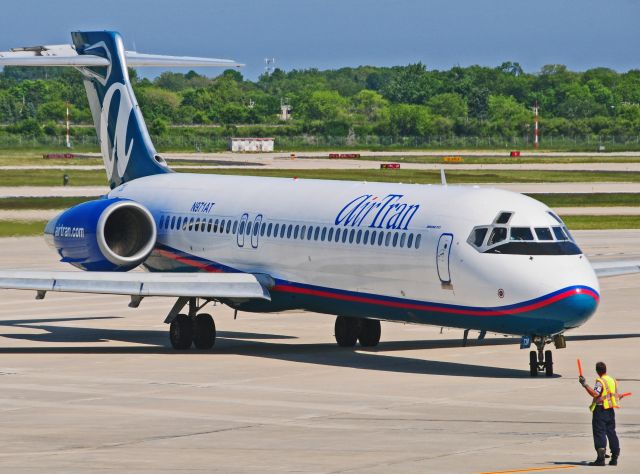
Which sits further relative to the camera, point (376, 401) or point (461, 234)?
point (461, 234)

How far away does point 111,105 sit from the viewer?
37281 millimetres

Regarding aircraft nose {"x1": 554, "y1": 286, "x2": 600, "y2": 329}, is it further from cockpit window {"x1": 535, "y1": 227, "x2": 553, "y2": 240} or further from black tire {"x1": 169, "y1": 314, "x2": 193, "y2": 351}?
black tire {"x1": 169, "y1": 314, "x2": 193, "y2": 351}

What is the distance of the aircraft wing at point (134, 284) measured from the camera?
1165 inches

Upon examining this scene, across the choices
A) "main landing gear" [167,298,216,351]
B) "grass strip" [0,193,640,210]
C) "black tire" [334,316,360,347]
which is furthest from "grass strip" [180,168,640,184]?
"main landing gear" [167,298,216,351]

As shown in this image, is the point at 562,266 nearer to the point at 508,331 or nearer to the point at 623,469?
the point at 508,331

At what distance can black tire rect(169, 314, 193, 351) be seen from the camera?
3117 cm

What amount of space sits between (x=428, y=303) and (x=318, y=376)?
240cm

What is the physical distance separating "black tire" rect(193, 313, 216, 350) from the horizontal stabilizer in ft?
24.5

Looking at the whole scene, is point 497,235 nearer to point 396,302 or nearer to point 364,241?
point 396,302

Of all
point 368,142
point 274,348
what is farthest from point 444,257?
point 368,142

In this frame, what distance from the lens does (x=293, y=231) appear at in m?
30.8

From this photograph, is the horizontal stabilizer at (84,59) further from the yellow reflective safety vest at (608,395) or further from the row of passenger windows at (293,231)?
the yellow reflective safety vest at (608,395)

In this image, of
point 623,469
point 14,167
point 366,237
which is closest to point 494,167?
point 14,167

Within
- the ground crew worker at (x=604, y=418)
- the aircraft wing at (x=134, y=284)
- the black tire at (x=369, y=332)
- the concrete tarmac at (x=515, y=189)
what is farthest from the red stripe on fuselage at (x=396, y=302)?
the concrete tarmac at (x=515, y=189)
